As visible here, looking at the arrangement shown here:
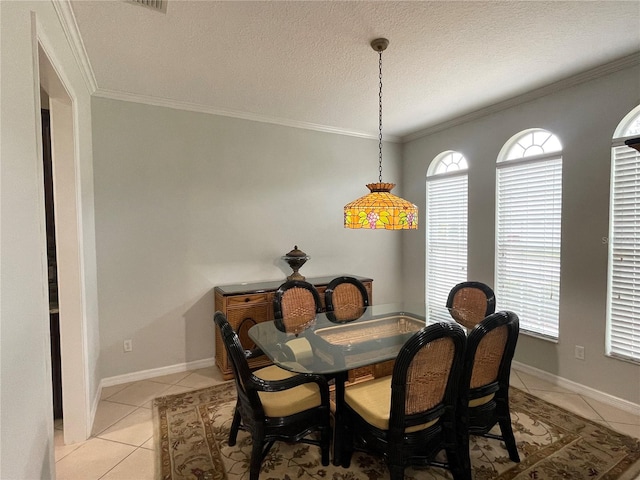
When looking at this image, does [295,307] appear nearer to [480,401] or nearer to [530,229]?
[480,401]

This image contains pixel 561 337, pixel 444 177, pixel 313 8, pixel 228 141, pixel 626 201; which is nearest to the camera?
pixel 313 8

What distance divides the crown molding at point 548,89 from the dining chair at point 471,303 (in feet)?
6.19

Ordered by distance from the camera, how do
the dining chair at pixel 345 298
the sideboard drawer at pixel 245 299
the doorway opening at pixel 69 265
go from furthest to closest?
the sideboard drawer at pixel 245 299 < the dining chair at pixel 345 298 < the doorway opening at pixel 69 265

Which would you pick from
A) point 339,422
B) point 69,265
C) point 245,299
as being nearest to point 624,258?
point 339,422

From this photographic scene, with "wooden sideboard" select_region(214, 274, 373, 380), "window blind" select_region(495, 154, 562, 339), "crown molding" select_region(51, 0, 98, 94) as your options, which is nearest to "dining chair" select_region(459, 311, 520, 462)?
"window blind" select_region(495, 154, 562, 339)

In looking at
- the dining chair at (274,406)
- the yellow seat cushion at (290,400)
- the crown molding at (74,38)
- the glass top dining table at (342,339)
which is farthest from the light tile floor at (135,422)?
the crown molding at (74,38)

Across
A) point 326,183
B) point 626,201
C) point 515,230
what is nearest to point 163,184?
point 326,183

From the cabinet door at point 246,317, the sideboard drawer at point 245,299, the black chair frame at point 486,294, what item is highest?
the black chair frame at point 486,294

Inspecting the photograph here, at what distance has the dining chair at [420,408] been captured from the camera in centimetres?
155

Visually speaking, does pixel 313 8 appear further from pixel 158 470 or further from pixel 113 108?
pixel 158 470

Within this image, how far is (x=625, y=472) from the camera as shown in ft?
6.32

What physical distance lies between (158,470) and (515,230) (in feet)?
11.9

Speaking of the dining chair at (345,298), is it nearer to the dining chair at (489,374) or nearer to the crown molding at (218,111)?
the dining chair at (489,374)

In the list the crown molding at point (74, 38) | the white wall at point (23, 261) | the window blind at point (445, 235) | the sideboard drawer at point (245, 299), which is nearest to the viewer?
the white wall at point (23, 261)
